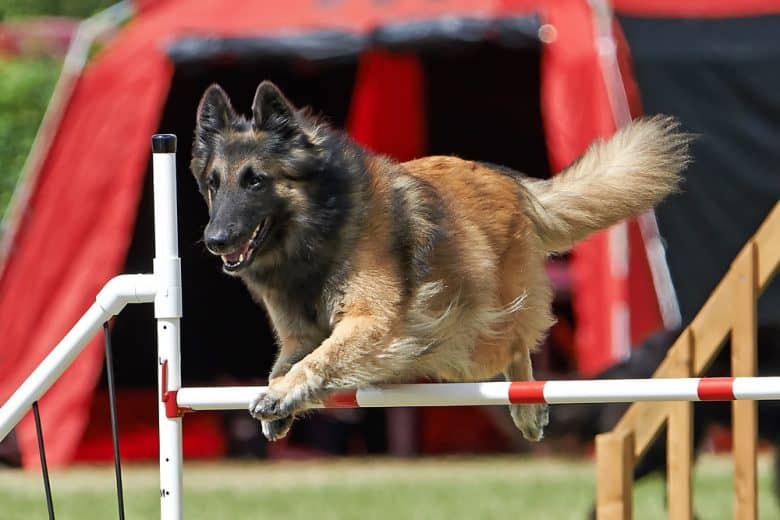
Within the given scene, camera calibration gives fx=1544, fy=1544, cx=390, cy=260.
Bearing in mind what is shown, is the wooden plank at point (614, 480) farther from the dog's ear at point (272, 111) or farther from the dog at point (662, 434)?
the dog at point (662, 434)

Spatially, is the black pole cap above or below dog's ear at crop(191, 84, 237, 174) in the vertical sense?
below

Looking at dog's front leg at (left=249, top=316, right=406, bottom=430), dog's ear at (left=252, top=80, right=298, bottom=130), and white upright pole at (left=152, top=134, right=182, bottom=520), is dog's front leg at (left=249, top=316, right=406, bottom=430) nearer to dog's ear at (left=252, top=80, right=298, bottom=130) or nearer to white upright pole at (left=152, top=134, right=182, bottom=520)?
white upright pole at (left=152, top=134, right=182, bottom=520)

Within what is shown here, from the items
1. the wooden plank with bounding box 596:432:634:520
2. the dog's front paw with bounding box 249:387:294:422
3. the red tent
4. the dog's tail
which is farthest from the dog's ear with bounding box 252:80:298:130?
the red tent

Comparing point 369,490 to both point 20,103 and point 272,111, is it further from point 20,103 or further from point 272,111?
point 20,103

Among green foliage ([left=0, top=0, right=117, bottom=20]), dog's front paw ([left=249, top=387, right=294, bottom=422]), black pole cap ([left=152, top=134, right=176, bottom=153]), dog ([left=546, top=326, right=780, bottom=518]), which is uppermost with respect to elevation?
green foliage ([left=0, top=0, right=117, bottom=20])

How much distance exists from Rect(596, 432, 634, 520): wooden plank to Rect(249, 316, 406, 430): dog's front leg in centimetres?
105

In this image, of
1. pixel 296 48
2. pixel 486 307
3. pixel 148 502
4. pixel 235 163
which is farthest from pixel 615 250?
pixel 235 163

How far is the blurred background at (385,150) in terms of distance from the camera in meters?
10.0

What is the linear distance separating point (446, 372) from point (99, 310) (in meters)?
1.22

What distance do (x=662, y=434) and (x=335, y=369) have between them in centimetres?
329

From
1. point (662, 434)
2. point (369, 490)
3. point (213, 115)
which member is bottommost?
point (369, 490)

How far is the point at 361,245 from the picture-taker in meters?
4.61

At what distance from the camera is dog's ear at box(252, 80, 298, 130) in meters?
4.59

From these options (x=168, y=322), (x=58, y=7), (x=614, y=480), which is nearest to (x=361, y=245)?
(x=168, y=322)
